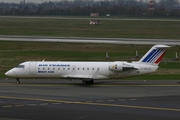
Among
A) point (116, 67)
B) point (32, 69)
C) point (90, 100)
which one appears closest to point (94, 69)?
point (116, 67)

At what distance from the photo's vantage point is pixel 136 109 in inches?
1367

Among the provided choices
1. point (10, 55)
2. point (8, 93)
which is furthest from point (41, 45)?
point (8, 93)

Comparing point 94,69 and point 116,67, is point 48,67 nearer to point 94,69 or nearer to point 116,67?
point 94,69

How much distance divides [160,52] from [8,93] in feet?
52.4

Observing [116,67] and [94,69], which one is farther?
[94,69]

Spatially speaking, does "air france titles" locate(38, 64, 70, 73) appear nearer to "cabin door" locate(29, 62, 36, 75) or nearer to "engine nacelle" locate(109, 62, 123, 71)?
"cabin door" locate(29, 62, 36, 75)

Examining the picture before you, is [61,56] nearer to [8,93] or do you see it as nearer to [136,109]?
[8,93]

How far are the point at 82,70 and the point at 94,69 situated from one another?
126 centimetres

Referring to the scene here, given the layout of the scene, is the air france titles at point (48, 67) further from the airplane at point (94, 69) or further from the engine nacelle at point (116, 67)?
the engine nacelle at point (116, 67)

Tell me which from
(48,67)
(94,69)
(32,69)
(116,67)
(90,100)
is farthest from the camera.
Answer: (32,69)

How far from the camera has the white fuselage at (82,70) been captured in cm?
4741

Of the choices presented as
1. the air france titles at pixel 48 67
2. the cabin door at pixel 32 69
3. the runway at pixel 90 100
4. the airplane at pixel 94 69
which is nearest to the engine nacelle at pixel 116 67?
the airplane at pixel 94 69

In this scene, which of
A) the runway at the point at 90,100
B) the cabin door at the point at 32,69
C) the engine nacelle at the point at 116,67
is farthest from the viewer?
the cabin door at the point at 32,69

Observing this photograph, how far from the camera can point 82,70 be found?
48.4 m
